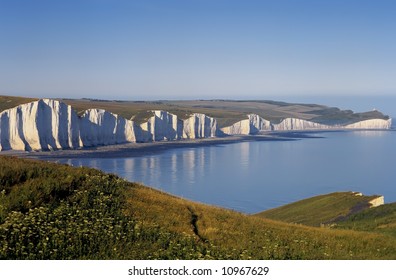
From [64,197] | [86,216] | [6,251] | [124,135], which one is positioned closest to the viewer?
[6,251]

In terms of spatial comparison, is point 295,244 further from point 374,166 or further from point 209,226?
point 374,166

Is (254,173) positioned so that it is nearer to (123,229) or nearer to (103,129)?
(103,129)

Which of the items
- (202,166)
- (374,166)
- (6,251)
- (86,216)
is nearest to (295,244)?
(86,216)

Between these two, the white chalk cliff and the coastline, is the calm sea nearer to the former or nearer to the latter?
the coastline

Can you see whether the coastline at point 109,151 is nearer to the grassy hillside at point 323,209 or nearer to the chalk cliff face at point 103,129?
the chalk cliff face at point 103,129

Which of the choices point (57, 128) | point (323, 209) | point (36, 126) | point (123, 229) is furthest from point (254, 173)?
point (123, 229)

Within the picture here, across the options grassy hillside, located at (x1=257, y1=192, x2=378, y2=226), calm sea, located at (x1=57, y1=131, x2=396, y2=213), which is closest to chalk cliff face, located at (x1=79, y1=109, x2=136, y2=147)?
calm sea, located at (x1=57, y1=131, x2=396, y2=213)
